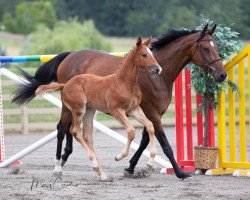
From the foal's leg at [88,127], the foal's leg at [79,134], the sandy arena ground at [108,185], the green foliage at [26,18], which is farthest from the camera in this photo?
the green foliage at [26,18]

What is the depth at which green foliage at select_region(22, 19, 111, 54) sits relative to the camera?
3092 cm

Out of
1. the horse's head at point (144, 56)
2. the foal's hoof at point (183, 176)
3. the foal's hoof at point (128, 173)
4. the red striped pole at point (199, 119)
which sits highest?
the horse's head at point (144, 56)

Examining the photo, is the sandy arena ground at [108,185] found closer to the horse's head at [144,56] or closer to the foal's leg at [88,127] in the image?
the foal's leg at [88,127]

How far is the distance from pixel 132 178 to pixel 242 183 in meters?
1.32

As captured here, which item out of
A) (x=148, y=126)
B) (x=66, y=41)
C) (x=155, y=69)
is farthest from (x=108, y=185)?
(x=66, y=41)

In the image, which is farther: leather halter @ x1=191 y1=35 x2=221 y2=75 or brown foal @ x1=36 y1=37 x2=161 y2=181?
leather halter @ x1=191 y1=35 x2=221 y2=75

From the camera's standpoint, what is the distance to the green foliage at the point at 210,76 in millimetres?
9667

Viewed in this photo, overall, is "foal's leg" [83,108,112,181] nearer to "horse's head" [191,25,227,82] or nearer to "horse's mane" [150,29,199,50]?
"horse's mane" [150,29,199,50]

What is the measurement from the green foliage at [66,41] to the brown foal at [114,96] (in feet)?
69.6

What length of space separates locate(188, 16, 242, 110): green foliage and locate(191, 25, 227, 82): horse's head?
1.09ft

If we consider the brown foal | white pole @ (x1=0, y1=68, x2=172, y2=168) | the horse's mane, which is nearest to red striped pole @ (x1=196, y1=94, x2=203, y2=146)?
white pole @ (x1=0, y1=68, x2=172, y2=168)

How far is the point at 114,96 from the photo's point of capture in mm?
8844
